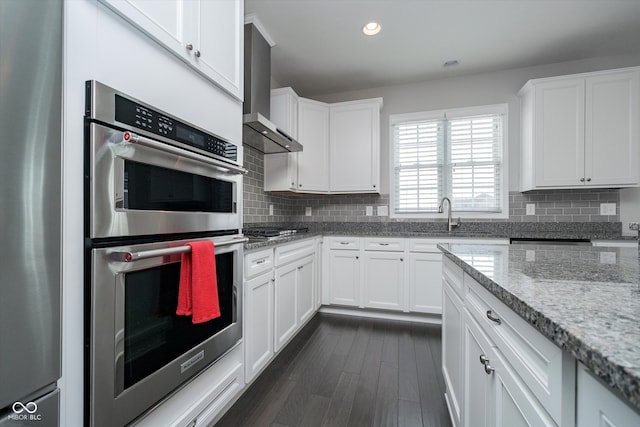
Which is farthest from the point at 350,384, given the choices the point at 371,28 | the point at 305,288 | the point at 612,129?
the point at 612,129

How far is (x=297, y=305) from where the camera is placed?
93.4 inches

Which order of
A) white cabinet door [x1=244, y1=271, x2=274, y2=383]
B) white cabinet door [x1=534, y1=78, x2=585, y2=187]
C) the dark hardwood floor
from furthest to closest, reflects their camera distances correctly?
white cabinet door [x1=534, y1=78, x2=585, y2=187] < white cabinet door [x1=244, y1=271, x2=274, y2=383] < the dark hardwood floor

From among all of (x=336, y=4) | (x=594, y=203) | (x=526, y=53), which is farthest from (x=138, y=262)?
(x=594, y=203)

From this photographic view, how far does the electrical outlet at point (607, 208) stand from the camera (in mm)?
2799

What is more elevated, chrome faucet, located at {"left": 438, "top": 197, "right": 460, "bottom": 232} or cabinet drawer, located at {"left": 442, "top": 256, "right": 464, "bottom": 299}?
chrome faucet, located at {"left": 438, "top": 197, "right": 460, "bottom": 232}

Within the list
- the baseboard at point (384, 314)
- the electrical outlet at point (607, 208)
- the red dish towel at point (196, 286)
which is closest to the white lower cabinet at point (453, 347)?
the red dish towel at point (196, 286)

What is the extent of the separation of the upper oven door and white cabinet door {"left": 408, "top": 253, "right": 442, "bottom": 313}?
85.4 inches

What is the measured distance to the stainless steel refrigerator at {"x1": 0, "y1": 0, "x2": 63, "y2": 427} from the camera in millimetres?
563

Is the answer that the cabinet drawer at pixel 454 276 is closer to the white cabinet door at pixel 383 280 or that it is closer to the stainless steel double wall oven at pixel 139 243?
the stainless steel double wall oven at pixel 139 243

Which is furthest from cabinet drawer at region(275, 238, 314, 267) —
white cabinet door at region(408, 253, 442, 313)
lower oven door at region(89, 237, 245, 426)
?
white cabinet door at region(408, 253, 442, 313)

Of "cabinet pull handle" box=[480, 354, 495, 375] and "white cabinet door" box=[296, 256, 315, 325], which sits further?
"white cabinet door" box=[296, 256, 315, 325]

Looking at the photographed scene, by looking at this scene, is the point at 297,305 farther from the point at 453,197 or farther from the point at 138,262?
the point at 453,197

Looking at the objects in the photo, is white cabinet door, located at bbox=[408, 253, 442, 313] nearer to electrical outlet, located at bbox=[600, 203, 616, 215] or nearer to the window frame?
the window frame

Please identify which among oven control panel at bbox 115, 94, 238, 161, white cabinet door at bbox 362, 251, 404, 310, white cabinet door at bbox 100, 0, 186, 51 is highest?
white cabinet door at bbox 100, 0, 186, 51
